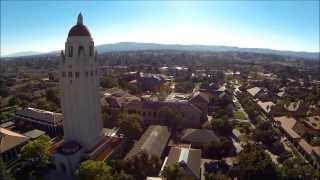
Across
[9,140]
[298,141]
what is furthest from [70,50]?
[298,141]

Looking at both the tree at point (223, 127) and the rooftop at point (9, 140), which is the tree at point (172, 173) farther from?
the tree at point (223, 127)

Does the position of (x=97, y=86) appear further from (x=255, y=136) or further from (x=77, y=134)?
(x=255, y=136)

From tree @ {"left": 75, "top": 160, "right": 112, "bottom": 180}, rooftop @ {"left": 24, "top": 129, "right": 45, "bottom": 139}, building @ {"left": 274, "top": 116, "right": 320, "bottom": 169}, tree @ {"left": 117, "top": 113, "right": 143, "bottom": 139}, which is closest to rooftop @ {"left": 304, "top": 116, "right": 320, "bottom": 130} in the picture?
building @ {"left": 274, "top": 116, "right": 320, "bottom": 169}

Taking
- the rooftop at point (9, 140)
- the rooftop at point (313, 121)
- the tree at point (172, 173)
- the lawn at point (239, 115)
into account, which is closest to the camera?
the tree at point (172, 173)

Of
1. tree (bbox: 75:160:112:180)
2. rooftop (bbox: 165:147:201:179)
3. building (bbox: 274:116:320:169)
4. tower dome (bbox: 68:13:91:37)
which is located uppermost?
tower dome (bbox: 68:13:91:37)

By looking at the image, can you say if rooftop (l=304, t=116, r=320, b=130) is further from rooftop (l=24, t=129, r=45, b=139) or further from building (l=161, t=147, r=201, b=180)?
rooftop (l=24, t=129, r=45, b=139)

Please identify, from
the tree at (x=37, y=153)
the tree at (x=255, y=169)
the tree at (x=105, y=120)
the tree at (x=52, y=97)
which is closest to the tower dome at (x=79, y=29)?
the tree at (x=37, y=153)
